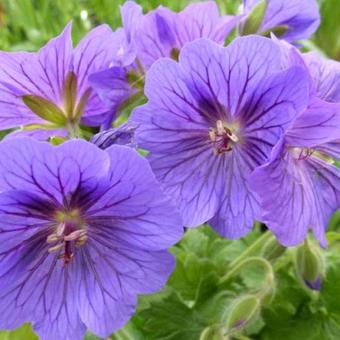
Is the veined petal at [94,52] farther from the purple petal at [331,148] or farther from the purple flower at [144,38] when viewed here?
the purple petal at [331,148]

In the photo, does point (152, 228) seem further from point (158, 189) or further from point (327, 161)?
point (327, 161)

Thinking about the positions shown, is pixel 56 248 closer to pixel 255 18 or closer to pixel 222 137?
pixel 222 137

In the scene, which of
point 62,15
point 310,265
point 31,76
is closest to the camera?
point 31,76

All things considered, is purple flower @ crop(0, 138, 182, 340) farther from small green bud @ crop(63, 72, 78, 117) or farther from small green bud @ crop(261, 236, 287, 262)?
small green bud @ crop(261, 236, 287, 262)

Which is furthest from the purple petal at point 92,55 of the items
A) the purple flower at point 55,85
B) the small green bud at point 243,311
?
the small green bud at point 243,311

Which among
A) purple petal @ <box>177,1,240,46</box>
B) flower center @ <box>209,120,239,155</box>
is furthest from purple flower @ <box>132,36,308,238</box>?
purple petal @ <box>177,1,240,46</box>

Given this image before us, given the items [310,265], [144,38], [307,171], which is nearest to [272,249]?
[310,265]
